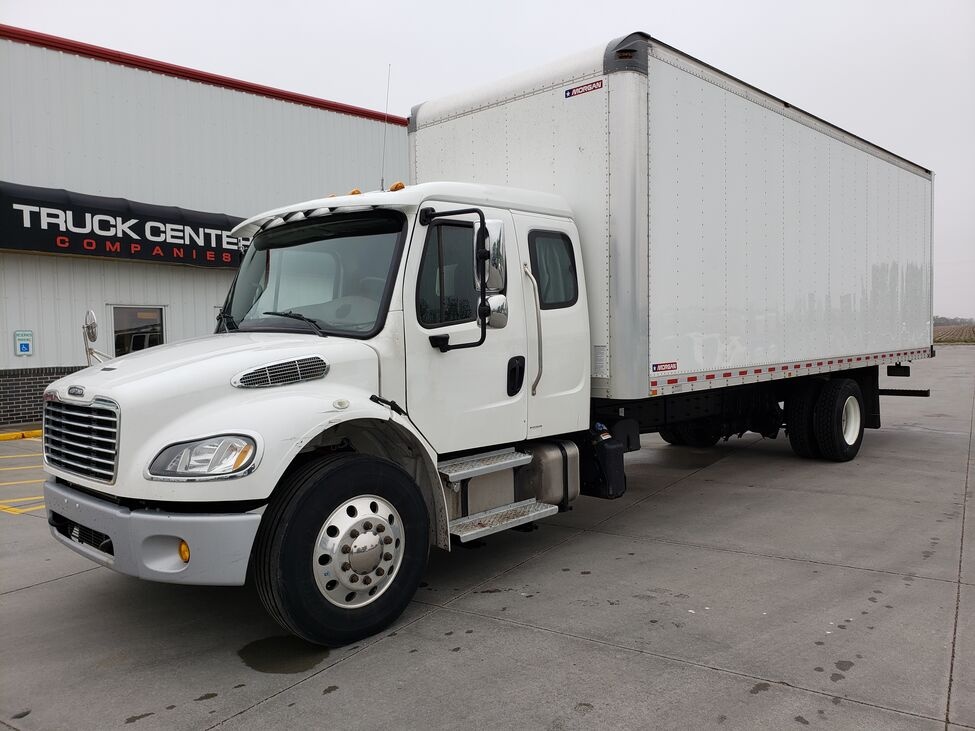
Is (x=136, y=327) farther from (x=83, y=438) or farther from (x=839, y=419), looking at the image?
(x=839, y=419)

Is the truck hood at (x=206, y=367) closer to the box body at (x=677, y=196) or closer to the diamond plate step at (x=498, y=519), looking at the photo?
the diamond plate step at (x=498, y=519)

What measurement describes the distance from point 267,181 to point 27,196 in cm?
523

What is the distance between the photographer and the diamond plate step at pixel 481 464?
4.84 meters

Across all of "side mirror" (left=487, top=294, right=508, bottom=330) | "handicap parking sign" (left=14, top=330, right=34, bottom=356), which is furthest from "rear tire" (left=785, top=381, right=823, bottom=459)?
"handicap parking sign" (left=14, top=330, right=34, bottom=356)

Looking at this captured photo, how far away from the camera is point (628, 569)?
5559mm

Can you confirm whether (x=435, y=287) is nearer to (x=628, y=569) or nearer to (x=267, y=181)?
(x=628, y=569)

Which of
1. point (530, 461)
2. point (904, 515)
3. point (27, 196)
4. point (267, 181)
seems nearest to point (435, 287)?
point (530, 461)

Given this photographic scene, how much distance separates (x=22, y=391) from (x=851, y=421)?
46.3ft

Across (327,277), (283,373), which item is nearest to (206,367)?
(283,373)

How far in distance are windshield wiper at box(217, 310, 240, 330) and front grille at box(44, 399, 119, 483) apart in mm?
1155

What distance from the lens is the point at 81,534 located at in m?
4.21

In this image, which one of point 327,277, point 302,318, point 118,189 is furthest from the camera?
point 118,189

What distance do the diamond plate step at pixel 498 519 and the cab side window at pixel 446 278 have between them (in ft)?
4.35

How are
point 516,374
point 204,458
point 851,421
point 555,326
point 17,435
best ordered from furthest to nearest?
point 17,435
point 851,421
point 555,326
point 516,374
point 204,458
